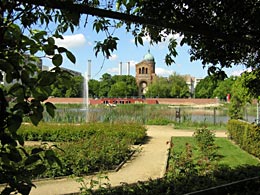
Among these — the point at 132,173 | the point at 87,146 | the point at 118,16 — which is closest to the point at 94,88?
the point at 87,146

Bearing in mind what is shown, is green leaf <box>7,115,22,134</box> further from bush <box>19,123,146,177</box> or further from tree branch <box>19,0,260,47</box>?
bush <box>19,123,146,177</box>

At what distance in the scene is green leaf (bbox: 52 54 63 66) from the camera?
1.35 metres

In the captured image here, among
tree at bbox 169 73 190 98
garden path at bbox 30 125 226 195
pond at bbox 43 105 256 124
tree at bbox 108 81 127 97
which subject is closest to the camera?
garden path at bbox 30 125 226 195

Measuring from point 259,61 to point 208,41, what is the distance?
107 centimetres

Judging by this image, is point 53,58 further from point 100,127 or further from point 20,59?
point 100,127

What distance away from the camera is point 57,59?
1.36m

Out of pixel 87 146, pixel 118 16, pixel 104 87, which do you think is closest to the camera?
pixel 118 16

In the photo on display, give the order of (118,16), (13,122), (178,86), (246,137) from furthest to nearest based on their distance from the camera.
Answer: (178,86), (246,137), (118,16), (13,122)

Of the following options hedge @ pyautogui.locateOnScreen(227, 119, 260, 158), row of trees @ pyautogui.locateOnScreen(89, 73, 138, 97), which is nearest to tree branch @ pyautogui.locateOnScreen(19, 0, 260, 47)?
hedge @ pyautogui.locateOnScreen(227, 119, 260, 158)

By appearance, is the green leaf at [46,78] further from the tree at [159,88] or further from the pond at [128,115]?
the tree at [159,88]

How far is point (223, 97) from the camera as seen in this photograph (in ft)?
206

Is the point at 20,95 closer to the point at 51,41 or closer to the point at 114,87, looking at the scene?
the point at 51,41

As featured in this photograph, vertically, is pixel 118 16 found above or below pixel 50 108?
above

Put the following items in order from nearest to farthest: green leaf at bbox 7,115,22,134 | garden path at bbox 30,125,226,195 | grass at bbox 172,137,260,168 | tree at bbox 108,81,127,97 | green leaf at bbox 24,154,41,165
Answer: green leaf at bbox 7,115,22,134 < green leaf at bbox 24,154,41,165 < garden path at bbox 30,125,226,195 < grass at bbox 172,137,260,168 < tree at bbox 108,81,127,97
